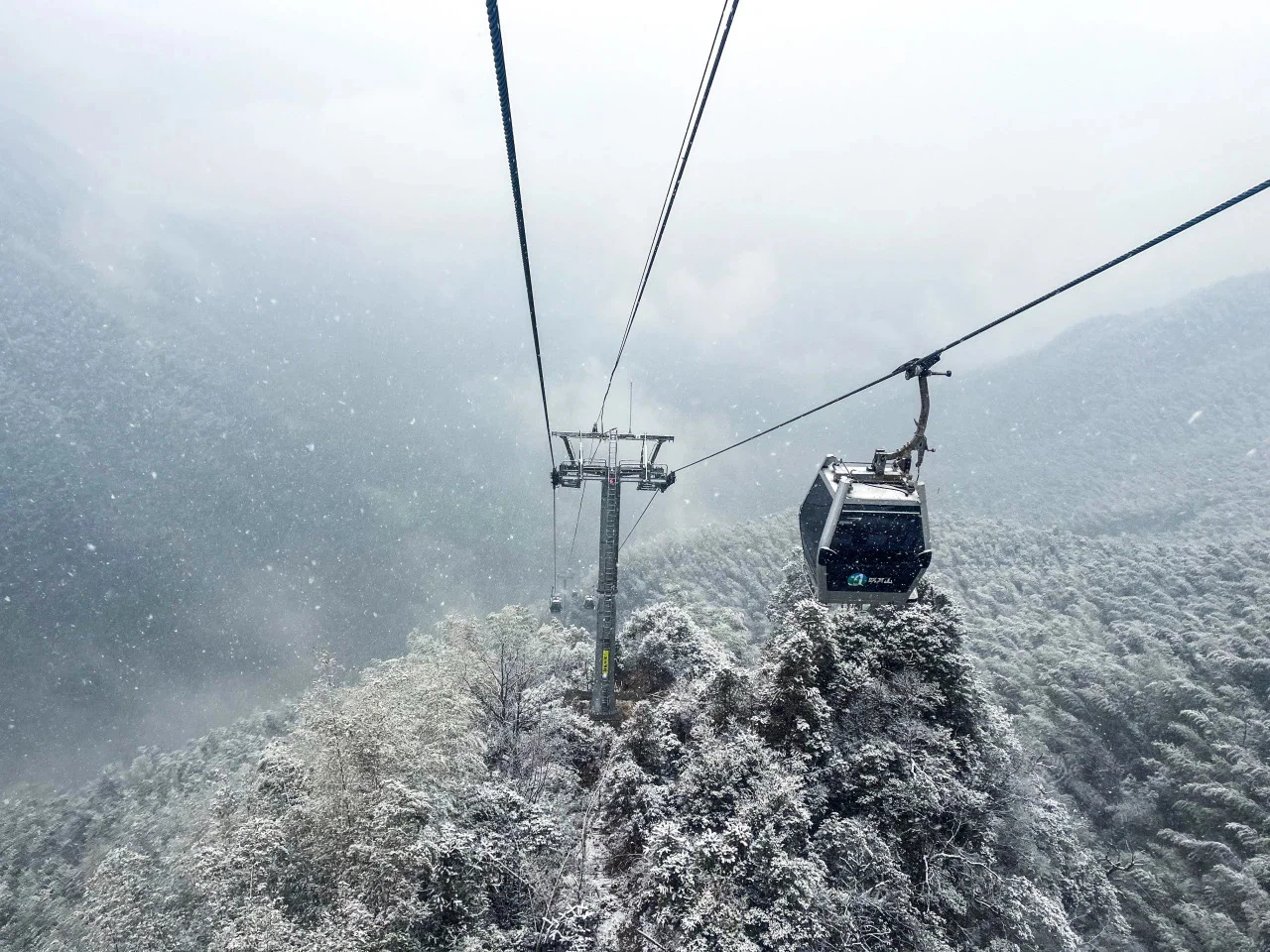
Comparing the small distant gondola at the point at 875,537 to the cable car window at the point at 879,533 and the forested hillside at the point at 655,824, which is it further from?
the forested hillside at the point at 655,824

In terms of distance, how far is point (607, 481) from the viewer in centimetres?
1852

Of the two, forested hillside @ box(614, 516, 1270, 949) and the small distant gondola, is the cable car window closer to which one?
the small distant gondola

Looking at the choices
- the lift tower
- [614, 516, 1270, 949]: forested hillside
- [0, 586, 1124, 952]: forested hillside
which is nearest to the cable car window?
[0, 586, 1124, 952]: forested hillside

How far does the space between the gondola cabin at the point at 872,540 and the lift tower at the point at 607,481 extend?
27.8ft

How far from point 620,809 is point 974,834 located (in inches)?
373

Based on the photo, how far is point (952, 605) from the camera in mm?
19984

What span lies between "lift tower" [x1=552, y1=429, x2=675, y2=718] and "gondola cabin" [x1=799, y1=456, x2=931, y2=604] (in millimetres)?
8471

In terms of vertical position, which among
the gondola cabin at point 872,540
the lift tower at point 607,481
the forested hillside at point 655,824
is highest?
the lift tower at point 607,481

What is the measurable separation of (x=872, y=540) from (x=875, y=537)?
0.07 metres

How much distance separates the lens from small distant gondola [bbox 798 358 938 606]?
927cm

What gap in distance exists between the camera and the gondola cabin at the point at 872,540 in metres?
9.27

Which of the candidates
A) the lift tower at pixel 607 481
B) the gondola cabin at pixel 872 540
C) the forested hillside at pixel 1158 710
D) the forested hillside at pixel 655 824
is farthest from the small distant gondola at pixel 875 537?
the forested hillside at pixel 1158 710

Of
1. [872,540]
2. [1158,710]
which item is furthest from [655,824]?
[1158,710]

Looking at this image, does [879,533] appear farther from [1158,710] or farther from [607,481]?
[1158,710]
